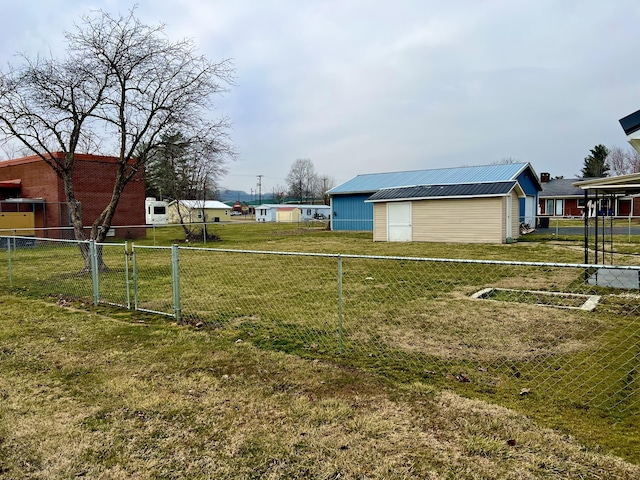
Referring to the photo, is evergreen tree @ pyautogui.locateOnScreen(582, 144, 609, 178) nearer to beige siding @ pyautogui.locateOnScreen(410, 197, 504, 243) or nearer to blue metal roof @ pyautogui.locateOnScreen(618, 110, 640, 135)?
beige siding @ pyautogui.locateOnScreen(410, 197, 504, 243)

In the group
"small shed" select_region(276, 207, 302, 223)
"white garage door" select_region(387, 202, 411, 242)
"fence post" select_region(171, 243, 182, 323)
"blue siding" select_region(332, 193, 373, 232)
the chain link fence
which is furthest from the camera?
"small shed" select_region(276, 207, 302, 223)

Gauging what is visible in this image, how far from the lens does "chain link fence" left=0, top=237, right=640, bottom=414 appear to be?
4.49 m

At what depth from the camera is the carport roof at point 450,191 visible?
Answer: 63.8 feet

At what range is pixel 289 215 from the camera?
5409 centimetres

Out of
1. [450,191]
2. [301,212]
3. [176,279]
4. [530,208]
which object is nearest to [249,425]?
[176,279]

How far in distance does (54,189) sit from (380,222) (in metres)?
17.6

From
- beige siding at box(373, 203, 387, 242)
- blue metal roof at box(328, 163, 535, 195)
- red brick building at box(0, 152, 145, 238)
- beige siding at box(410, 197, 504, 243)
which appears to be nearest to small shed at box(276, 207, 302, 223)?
→ blue metal roof at box(328, 163, 535, 195)

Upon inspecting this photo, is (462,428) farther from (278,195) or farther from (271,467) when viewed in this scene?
(278,195)

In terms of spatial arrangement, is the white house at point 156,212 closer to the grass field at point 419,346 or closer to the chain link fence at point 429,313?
the chain link fence at point 429,313

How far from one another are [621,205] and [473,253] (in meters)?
33.2

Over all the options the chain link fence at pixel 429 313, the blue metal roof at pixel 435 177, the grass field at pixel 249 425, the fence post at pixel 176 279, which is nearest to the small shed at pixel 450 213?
the blue metal roof at pixel 435 177

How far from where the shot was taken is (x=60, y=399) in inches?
161

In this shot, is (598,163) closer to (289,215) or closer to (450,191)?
(289,215)

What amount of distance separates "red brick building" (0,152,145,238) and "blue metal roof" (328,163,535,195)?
48.6 ft
